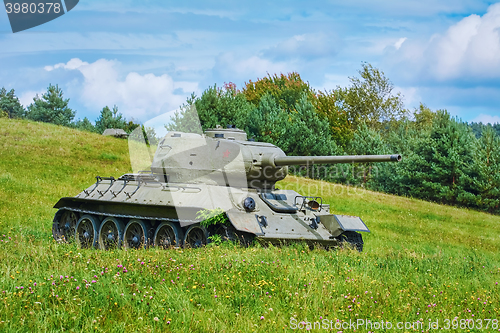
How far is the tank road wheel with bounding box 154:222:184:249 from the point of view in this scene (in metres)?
11.2

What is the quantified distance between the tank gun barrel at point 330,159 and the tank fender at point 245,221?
1642 millimetres

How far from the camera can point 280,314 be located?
6.34 m

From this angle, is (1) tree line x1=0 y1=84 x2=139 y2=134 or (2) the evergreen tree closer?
(2) the evergreen tree

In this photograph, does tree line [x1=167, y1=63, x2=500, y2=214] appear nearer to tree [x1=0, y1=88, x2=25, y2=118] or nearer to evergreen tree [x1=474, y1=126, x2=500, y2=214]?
evergreen tree [x1=474, y1=126, x2=500, y2=214]

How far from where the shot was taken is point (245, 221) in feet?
34.5

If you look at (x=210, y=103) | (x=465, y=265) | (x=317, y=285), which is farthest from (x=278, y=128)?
(x=317, y=285)

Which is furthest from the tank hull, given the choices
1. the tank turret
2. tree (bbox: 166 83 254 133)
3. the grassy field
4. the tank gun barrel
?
tree (bbox: 166 83 254 133)

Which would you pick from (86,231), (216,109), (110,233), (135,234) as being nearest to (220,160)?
(135,234)

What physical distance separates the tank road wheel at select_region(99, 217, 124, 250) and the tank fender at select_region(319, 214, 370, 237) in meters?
4.83

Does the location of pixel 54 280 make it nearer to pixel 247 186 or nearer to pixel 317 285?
pixel 317 285

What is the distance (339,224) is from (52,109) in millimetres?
52081

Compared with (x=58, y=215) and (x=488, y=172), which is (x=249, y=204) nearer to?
(x=58, y=215)

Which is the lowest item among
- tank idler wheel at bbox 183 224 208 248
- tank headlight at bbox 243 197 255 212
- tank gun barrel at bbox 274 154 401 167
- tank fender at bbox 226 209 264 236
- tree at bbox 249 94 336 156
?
tank idler wheel at bbox 183 224 208 248

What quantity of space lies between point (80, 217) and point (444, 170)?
25.1 metres
